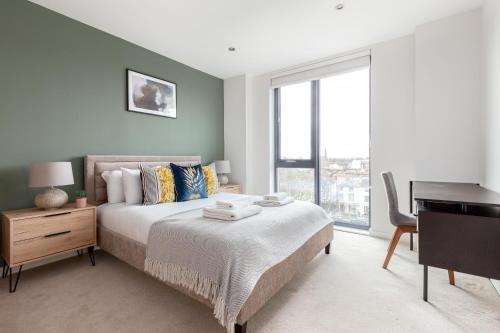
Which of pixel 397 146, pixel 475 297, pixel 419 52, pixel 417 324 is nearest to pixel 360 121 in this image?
pixel 397 146

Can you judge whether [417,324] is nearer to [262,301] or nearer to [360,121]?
[262,301]

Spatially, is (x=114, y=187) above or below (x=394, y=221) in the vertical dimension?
above

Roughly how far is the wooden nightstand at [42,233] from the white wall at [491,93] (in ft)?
12.2

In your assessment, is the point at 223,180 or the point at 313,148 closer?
the point at 313,148

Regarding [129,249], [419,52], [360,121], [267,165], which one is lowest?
[129,249]

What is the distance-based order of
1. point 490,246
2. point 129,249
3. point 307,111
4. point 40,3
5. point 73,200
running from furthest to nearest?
point 307,111, point 73,200, point 40,3, point 129,249, point 490,246

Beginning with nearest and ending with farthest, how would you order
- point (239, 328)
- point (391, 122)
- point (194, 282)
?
point (239, 328), point (194, 282), point (391, 122)

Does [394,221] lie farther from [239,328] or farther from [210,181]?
[210,181]

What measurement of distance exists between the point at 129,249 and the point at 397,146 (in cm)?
338

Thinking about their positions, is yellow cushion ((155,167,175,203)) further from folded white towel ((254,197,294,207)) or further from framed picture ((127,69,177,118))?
framed picture ((127,69,177,118))

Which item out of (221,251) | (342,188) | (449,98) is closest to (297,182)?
(342,188)

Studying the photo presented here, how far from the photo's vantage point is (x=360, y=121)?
3602mm

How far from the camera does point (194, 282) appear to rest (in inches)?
59.9

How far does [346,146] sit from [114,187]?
3.30 m
